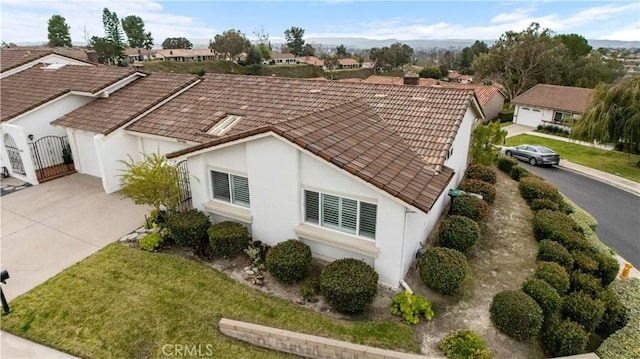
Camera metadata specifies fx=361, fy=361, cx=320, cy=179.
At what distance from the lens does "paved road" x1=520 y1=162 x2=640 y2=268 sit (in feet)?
55.3

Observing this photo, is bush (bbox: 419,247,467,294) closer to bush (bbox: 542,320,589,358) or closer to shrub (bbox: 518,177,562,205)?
bush (bbox: 542,320,589,358)

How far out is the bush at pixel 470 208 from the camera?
1458cm

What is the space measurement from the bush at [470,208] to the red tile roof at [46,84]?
61.7 ft

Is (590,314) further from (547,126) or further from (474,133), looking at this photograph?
(547,126)

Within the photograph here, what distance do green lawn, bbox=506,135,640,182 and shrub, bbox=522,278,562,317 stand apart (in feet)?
72.2

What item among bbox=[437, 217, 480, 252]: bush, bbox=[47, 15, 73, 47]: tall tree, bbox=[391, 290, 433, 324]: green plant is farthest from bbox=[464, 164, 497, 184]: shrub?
bbox=[47, 15, 73, 47]: tall tree

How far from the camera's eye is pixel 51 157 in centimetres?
1883

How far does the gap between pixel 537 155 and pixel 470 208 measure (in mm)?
18895

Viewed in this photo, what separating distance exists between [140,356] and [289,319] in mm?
3584

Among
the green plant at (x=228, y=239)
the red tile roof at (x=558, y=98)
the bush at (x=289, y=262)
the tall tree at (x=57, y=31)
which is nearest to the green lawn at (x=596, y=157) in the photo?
the red tile roof at (x=558, y=98)

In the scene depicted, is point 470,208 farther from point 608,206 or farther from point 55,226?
point 55,226

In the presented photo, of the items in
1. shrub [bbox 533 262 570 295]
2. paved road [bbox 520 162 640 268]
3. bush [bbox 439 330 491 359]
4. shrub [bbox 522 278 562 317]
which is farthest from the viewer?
paved road [bbox 520 162 640 268]

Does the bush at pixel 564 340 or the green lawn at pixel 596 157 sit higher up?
the bush at pixel 564 340

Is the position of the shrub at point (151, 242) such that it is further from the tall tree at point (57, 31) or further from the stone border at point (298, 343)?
the tall tree at point (57, 31)
